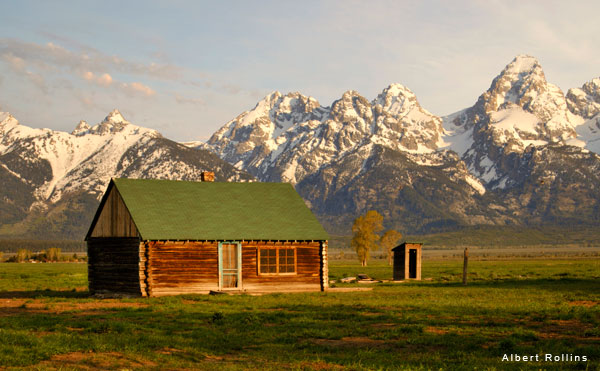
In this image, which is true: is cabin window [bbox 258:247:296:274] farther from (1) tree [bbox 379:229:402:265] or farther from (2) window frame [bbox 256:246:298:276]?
(1) tree [bbox 379:229:402:265]

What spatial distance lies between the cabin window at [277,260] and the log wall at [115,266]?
8.44m

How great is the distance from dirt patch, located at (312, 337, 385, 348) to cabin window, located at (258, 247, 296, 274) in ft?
76.2

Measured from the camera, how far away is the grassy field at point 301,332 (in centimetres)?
1989

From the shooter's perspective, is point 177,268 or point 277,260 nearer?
point 177,268

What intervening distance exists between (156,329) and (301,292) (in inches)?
872

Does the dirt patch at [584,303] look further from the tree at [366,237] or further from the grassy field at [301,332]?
the tree at [366,237]

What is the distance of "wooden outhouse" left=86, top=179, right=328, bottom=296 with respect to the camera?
4500cm

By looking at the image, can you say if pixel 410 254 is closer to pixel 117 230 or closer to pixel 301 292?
pixel 301 292

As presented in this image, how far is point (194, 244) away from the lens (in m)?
46.2

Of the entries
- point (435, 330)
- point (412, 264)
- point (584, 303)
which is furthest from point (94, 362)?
point (412, 264)

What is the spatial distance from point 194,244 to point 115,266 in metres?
5.43

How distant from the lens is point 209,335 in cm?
2525

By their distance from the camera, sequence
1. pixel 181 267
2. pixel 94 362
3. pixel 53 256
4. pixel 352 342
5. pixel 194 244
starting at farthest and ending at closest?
pixel 53 256 < pixel 194 244 < pixel 181 267 < pixel 352 342 < pixel 94 362

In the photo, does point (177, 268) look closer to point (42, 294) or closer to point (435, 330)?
point (42, 294)
